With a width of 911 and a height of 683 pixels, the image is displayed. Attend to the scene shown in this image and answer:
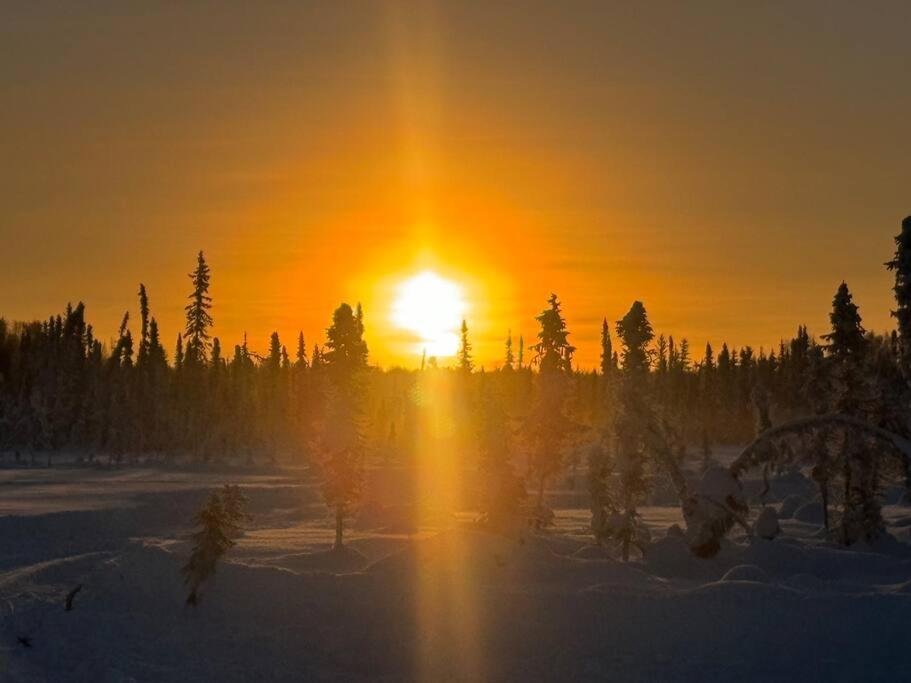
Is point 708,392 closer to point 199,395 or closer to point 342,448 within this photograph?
point 199,395

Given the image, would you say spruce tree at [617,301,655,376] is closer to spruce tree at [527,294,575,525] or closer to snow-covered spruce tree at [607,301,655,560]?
snow-covered spruce tree at [607,301,655,560]

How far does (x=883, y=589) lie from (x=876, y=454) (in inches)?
575

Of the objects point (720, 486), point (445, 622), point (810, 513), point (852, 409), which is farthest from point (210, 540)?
point (810, 513)

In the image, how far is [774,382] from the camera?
14475 centimetres

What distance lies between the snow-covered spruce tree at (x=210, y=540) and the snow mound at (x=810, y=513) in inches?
1598

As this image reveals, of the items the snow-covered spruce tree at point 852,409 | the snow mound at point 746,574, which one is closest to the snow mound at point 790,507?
the snow-covered spruce tree at point 852,409

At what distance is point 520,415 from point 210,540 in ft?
149

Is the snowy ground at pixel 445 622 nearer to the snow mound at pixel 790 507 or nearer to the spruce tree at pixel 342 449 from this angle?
the spruce tree at pixel 342 449

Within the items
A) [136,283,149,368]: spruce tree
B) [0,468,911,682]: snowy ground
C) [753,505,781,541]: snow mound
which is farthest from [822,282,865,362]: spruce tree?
[136,283,149,368]: spruce tree

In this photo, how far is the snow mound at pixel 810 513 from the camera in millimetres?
56000

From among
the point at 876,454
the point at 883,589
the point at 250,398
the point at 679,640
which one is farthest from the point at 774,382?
the point at 679,640

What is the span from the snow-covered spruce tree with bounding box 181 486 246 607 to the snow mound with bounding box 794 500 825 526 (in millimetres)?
40586

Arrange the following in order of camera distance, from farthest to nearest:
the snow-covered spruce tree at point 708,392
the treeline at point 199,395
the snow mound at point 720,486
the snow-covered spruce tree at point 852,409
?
1. the snow-covered spruce tree at point 708,392
2. the treeline at point 199,395
3. the snow-covered spruce tree at point 852,409
4. the snow mound at point 720,486

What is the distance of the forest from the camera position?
40.2m
